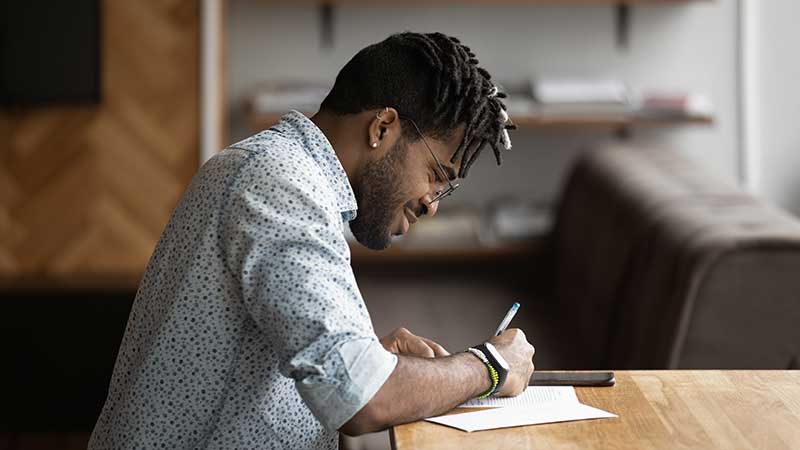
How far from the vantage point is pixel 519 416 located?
1.48 metres

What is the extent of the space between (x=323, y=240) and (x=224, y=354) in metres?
0.20

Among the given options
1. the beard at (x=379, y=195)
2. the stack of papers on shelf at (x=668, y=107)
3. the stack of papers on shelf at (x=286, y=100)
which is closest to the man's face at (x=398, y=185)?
the beard at (x=379, y=195)

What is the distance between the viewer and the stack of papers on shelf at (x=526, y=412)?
144cm

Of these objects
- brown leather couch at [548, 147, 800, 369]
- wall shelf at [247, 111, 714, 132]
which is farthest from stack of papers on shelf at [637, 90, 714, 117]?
brown leather couch at [548, 147, 800, 369]

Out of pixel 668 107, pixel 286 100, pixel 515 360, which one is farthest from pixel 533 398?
pixel 668 107

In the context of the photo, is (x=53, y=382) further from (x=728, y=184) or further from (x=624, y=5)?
(x=624, y=5)

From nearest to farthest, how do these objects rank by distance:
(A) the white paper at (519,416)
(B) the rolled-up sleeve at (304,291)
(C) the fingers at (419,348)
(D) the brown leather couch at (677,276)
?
1. (B) the rolled-up sleeve at (304,291)
2. (A) the white paper at (519,416)
3. (C) the fingers at (419,348)
4. (D) the brown leather couch at (677,276)

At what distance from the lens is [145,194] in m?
4.16

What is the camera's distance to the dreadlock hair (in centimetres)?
156

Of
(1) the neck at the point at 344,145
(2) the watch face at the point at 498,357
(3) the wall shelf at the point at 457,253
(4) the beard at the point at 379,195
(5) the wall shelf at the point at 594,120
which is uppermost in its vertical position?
(1) the neck at the point at 344,145

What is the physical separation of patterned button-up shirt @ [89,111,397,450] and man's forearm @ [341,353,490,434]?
0.02 metres

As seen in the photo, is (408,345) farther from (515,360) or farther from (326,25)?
(326,25)

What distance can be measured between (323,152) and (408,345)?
0.34 metres

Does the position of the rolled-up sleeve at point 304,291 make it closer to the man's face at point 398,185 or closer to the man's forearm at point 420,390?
the man's forearm at point 420,390
